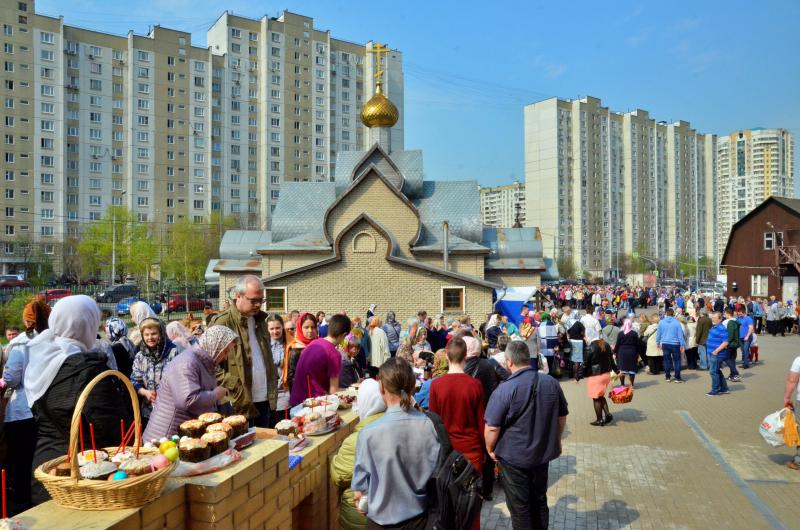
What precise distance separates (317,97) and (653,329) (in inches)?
3006

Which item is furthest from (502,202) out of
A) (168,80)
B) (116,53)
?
(116,53)

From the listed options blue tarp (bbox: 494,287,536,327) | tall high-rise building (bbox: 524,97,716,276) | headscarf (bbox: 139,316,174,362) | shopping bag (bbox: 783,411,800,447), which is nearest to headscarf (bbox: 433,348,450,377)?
headscarf (bbox: 139,316,174,362)

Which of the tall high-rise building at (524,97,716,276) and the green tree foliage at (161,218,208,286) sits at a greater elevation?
the tall high-rise building at (524,97,716,276)

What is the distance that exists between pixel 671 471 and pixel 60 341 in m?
7.50

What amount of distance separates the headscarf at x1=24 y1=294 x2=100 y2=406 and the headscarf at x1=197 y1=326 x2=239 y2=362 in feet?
2.39

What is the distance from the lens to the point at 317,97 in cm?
8594

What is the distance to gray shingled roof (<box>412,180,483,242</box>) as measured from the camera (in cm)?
3038

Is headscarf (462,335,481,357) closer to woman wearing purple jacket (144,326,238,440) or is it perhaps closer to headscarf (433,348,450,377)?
headscarf (433,348,450,377)

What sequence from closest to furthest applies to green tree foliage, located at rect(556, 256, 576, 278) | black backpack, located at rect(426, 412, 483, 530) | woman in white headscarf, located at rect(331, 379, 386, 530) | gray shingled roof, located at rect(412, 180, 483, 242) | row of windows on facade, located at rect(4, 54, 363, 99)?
black backpack, located at rect(426, 412, 483, 530) < woman in white headscarf, located at rect(331, 379, 386, 530) < gray shingled roof, located at rect(412, 180, 483, 242) < row of windows on facade, located at rect(4, 54, 363, 99) < green tree foliage, located at rect(556, 256, 576, 278)

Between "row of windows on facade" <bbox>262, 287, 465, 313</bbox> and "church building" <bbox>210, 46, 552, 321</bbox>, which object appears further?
"church building" <bbox>210, 46, 552, 321</bbox>

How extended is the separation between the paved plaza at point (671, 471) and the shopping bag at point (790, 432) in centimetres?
48

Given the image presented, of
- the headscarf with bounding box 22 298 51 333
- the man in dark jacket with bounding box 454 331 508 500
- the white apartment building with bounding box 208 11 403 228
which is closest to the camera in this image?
the headscarf with bounding box 22 298 51 333

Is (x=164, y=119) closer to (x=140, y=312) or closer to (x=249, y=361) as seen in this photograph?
(x=140, y=312)

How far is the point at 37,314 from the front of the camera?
6.14 metres
